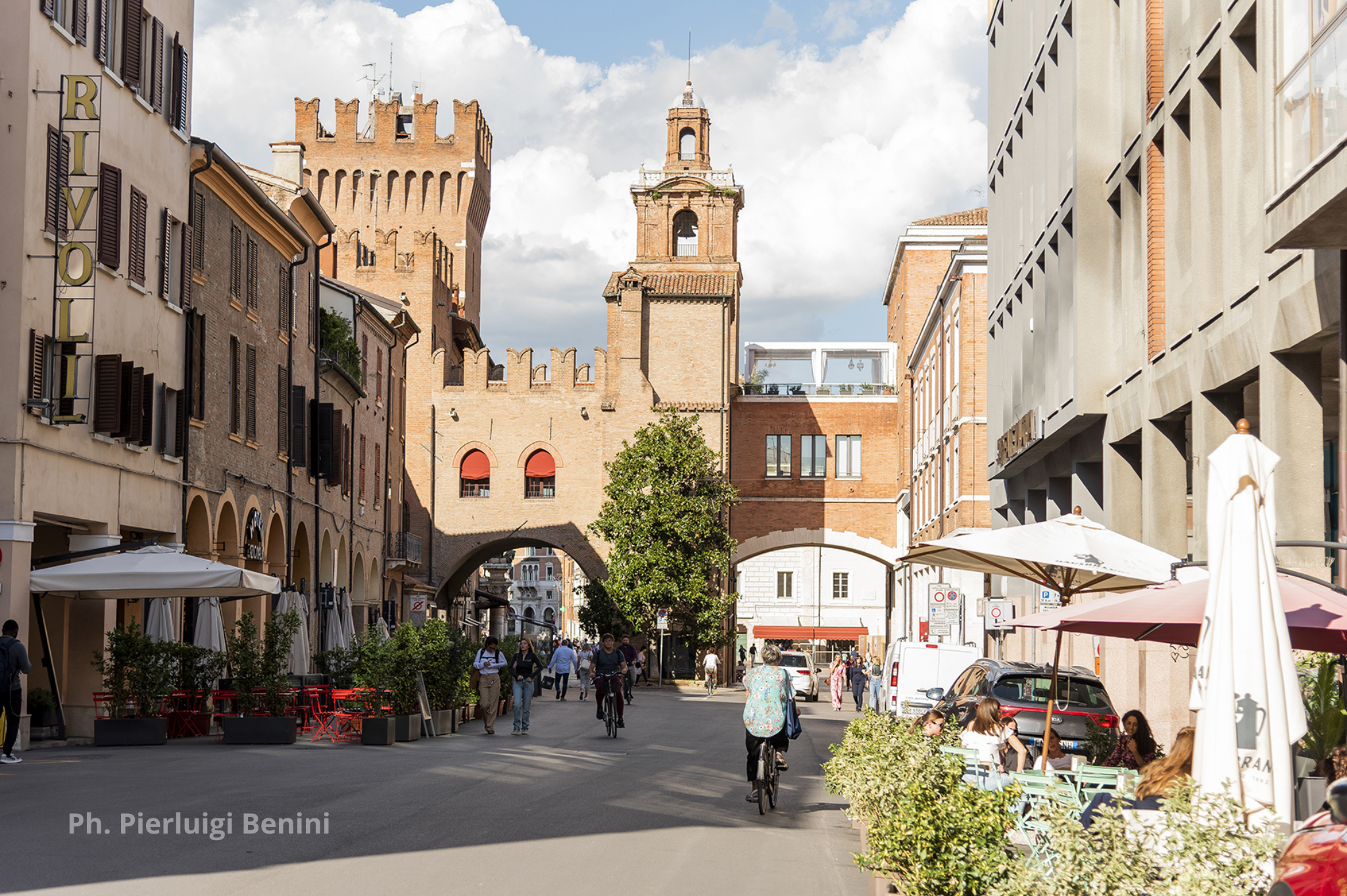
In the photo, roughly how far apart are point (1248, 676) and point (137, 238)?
811 inches

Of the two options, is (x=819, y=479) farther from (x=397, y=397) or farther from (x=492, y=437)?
(x=397, y=397)

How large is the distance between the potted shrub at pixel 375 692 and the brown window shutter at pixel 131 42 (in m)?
9.95

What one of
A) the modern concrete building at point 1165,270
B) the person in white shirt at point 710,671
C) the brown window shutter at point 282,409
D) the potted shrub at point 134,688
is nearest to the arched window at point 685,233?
the person in white shirt at point 710,671

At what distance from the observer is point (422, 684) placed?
22.0 meters

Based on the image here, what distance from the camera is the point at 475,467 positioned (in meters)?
59.6

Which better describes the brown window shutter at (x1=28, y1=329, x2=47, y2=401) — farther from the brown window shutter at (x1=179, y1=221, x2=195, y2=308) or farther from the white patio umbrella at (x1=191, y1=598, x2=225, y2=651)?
the brown window shutter at (x1=179, y1=221, x2=195, y2=308)

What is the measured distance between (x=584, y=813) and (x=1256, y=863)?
8.07 m

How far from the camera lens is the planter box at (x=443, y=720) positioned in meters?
22.8

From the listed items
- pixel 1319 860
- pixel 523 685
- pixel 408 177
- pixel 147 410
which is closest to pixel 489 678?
pixel 523 685

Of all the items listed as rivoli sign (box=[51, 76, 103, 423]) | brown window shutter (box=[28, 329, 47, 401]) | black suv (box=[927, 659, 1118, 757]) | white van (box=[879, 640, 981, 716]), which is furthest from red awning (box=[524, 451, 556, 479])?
black suv (box=[927, 659, 1118, 757])

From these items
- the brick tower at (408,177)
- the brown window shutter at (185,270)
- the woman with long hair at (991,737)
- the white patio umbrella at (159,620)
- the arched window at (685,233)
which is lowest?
the woman with long hair at (991,737)

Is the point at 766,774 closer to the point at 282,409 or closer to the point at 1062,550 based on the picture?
the point at 1062,550

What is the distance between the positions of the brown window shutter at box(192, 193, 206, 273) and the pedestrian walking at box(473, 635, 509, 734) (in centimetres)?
892

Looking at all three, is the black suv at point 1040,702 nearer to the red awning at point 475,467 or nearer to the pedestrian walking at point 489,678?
the pedestrian walking at point 489,678
